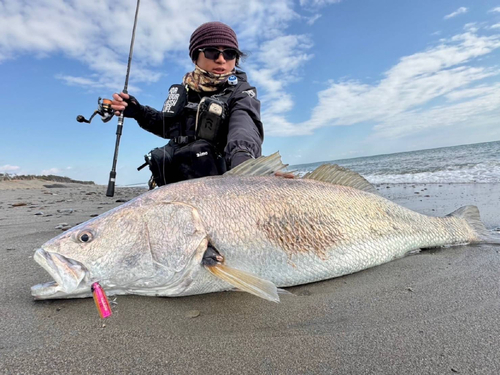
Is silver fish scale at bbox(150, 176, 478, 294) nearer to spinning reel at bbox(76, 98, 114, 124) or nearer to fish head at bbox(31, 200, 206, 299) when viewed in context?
fish head at bbox(31, 200, 206, 299)

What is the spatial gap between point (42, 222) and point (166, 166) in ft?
7.76

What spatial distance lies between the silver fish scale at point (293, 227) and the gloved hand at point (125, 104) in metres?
2.68

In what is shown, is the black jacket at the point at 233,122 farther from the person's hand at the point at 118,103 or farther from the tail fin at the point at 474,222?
the tail fin at the point at 474,222

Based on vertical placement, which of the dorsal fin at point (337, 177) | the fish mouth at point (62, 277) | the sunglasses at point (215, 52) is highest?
the sunglasses at point (215, 52)

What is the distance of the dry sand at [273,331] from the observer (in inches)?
48.7

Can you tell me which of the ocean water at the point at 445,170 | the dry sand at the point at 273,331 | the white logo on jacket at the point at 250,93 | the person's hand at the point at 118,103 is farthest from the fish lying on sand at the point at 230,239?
the ocean water at the point at 445,170

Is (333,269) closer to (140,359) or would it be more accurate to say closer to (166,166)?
(140,359)

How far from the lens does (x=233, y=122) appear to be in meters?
3.83

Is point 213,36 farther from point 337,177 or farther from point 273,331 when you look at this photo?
point 273,331

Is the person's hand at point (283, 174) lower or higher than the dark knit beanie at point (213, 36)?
lower

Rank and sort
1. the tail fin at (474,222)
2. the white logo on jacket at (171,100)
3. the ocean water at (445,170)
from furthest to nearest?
1. the ocean water at (445,170)
2. the white logo on jacket at (171,100)
3. the tail fin at (474,222)

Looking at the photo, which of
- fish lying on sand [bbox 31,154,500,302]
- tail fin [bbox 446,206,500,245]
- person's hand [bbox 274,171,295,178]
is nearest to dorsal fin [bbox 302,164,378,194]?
fish lying on sand [bbox 31,154,500,302]

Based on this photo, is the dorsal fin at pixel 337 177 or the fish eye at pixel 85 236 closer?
the fish eye at pixel 85 236

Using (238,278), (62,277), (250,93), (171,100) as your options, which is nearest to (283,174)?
(238,278)
